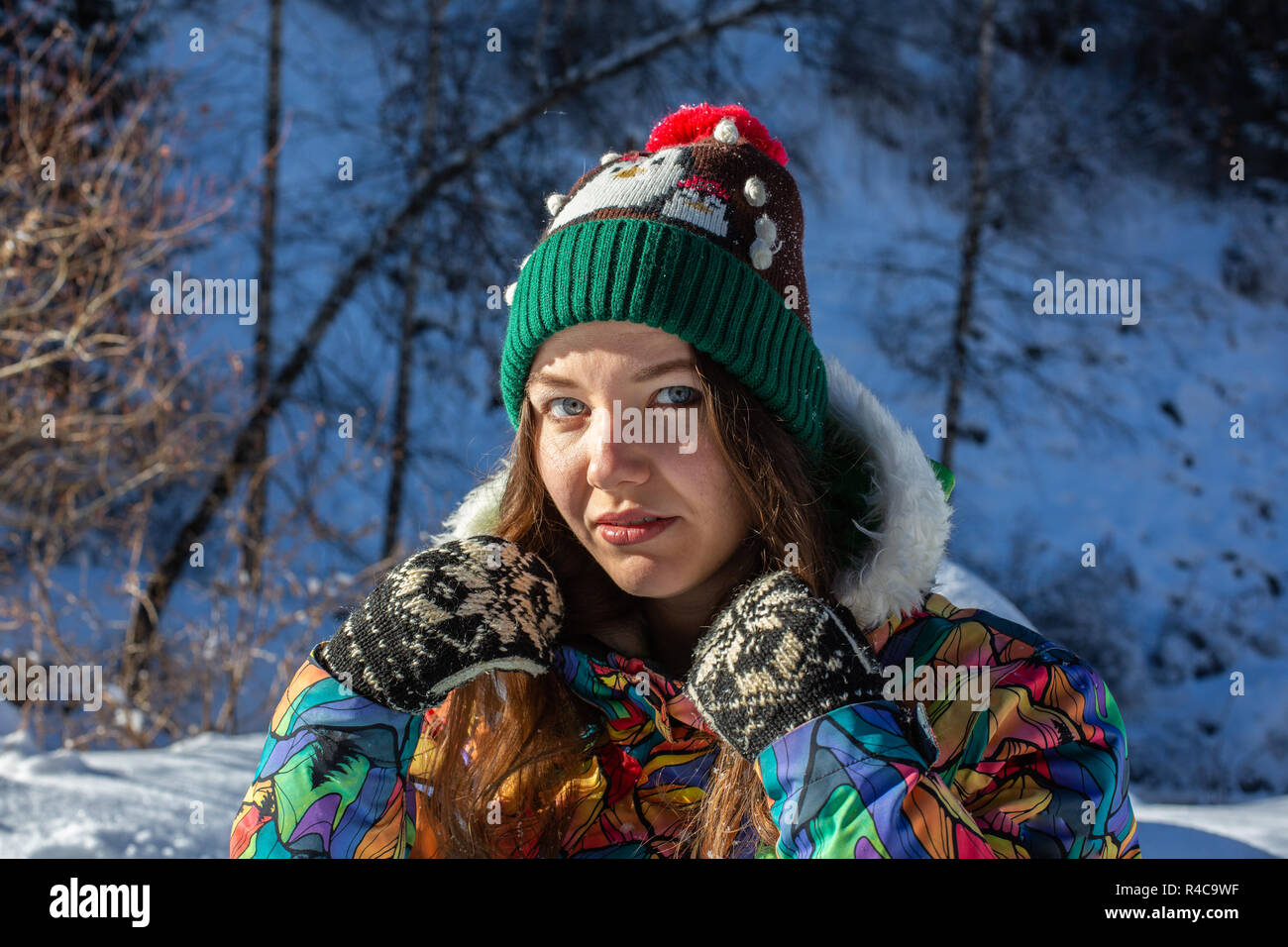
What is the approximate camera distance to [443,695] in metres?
1.46

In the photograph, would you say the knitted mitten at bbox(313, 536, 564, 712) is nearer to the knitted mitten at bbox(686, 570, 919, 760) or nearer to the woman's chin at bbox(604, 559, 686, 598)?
A: the woman's chin at bbox(604, 559, 686, 598)

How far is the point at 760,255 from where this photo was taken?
63.3 inches

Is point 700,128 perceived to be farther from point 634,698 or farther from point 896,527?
point 634,698

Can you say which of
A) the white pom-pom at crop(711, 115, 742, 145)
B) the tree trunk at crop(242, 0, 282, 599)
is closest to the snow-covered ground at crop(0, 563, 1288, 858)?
the white pom-pom at crop(711, 115, 742, 145)

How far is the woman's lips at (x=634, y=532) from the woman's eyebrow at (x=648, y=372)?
0.21 metres

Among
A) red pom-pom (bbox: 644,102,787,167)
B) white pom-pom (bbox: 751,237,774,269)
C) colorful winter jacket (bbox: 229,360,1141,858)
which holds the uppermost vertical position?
red pom-pom (bbox: 644,102,787,167)

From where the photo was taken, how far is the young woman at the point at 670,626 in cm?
137

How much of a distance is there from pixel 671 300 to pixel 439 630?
0.57 meters

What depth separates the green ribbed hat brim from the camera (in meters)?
1.50

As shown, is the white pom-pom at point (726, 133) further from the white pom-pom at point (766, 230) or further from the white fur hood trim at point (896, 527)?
the white fur hood trim at point (896, 527)

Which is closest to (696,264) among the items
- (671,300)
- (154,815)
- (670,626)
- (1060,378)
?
(671,300)

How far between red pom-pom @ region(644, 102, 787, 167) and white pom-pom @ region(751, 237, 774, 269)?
24 cm

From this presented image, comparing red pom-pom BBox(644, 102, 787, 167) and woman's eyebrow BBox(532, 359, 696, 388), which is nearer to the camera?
woman's eyebrow BBox(532, 359, 696, 388)
